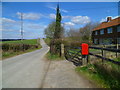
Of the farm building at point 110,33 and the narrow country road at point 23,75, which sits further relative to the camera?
the farm building at point 110,33

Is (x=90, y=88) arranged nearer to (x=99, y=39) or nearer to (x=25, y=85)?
(x=25, y=85)

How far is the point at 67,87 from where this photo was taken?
3152 mm

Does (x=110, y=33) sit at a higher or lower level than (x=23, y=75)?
higher

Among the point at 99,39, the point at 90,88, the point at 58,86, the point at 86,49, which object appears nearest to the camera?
the point at 90,88

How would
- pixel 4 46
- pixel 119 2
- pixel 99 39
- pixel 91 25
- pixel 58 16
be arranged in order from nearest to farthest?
pixel 119 2
pixel 58 16
pixel 4 46
pixel 99 39
pixel 91 25

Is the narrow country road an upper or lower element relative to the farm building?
lower

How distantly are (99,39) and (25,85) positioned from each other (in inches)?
1131

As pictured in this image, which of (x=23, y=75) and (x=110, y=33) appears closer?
(x=23, y=75)

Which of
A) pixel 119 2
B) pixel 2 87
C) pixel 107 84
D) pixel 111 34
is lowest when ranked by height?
pixel 2 87

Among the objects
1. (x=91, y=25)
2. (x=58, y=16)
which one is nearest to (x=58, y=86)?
(x=58, y=16)

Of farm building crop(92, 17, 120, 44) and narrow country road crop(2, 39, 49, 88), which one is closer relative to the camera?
narrow country road crop(2, 39, 49, 88)

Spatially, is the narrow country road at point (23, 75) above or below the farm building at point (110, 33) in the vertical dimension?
below

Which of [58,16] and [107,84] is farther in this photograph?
[58,16]

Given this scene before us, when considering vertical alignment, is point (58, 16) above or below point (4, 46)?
above
